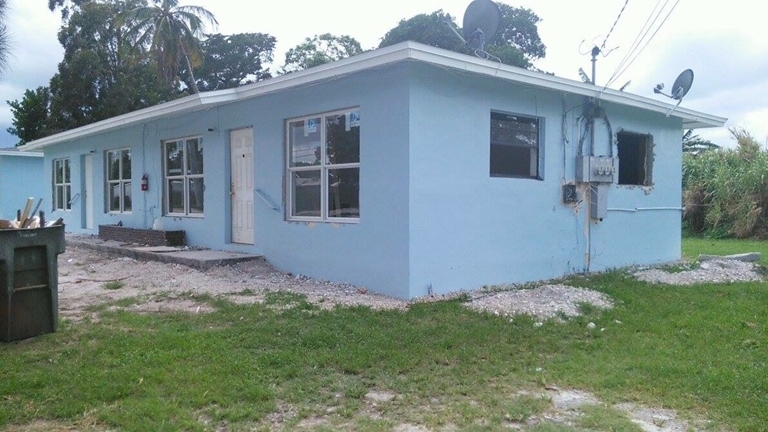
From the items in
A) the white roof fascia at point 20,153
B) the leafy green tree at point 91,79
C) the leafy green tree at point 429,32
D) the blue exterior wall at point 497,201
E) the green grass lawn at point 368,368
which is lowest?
the green grass lawn at point 368,368

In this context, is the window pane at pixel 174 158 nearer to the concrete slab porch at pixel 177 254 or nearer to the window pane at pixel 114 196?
the concrete slab porch at pixel 177 254

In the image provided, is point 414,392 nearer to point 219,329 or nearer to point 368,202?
point 219,329

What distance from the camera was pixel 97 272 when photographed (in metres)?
9.59

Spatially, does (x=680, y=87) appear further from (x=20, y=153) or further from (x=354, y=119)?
(x=20, y=153)

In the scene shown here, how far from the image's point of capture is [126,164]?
1352cm

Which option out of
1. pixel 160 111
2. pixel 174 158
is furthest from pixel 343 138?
pixel 174 158

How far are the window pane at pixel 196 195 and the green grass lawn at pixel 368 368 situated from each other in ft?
16.3

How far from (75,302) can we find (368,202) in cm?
369

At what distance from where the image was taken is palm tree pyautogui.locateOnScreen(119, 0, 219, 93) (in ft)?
77.5

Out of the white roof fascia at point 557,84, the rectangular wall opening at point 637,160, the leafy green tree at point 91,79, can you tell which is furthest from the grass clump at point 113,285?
the leafy green tree at point 91,79

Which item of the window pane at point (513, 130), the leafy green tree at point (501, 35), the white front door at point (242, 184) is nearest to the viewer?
the window pane at point (513, 130)

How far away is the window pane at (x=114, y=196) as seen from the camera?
13.9m

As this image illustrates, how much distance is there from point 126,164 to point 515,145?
9002 mm

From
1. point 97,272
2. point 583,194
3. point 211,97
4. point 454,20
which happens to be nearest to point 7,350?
point 97,272
